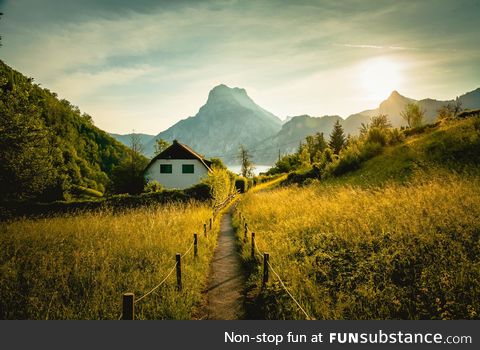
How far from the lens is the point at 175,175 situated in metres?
42.4

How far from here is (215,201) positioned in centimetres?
2350

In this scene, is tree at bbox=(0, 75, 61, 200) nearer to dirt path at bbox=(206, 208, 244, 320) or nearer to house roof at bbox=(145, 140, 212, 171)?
dirt path at bbox=(206, 208, 244, 320)

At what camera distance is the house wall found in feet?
138

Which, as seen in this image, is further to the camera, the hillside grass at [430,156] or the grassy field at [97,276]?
the hillside grass at [430,156]

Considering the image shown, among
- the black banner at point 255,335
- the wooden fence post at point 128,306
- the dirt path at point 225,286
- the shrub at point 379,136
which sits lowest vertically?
the dirt path at point 225,286

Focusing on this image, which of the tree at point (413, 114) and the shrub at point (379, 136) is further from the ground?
the tree at point (413, 114)

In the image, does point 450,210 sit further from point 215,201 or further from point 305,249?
point 215,201

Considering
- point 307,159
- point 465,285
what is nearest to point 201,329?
point 465,285

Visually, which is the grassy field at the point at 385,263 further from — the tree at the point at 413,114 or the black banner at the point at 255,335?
the tree at the point at 413,114

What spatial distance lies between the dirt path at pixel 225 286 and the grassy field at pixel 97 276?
0.27 metres

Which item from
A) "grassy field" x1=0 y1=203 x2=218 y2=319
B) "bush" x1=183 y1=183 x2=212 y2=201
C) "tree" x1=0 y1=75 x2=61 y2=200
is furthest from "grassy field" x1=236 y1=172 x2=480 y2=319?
"tree" x1=0 y1=75 x2=61 y2=200

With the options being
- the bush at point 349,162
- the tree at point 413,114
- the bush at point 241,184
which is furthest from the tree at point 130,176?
the tree at point 413,114

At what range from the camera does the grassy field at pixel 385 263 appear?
4145 millimetres

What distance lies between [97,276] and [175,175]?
37775mm
